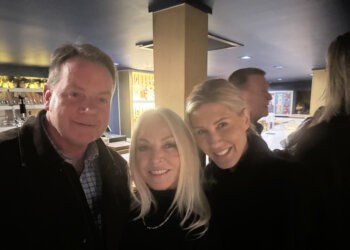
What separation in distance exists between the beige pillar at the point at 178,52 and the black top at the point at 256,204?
961mm

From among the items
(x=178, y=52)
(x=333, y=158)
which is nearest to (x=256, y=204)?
(x=333, y=158)

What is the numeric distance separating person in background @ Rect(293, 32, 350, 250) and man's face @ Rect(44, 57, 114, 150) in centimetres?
104

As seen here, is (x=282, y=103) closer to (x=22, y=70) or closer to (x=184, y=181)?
(x=22, y=70)

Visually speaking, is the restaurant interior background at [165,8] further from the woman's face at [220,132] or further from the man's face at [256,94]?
the woman's face at [220,132]

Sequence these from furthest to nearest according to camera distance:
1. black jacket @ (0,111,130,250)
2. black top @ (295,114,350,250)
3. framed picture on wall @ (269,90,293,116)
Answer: framed picture on wall @ (269,90,293,116), black top @ (295,114,350,250), black jacket @ (0,111,130,250)

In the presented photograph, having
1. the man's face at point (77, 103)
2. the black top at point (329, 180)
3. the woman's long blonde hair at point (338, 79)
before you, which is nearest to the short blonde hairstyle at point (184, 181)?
the man's face at point (77, 103)

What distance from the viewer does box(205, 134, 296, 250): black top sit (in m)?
1.09

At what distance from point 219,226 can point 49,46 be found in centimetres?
374

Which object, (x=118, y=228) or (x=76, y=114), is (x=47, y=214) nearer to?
(x=118, y=228)

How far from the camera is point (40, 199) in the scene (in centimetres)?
97

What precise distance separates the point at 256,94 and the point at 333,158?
0.83 meters

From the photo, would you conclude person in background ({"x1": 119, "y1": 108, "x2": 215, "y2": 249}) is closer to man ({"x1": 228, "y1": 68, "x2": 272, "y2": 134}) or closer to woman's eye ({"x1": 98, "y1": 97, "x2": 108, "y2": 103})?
woman's eye ({"x1": 98, "y1": 97, "x2": 108, "y2": 103})

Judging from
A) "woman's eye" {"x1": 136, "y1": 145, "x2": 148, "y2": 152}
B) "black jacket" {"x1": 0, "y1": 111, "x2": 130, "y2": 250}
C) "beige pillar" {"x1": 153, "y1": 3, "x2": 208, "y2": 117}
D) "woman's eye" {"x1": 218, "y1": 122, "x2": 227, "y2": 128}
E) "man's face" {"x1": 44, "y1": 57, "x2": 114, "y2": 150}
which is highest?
"beige pillar" {"x1": 153, "y1": 3, "x2": 208, "y2": 117}

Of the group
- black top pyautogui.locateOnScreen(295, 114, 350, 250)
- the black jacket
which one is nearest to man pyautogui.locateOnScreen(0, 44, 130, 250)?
the black jacket
